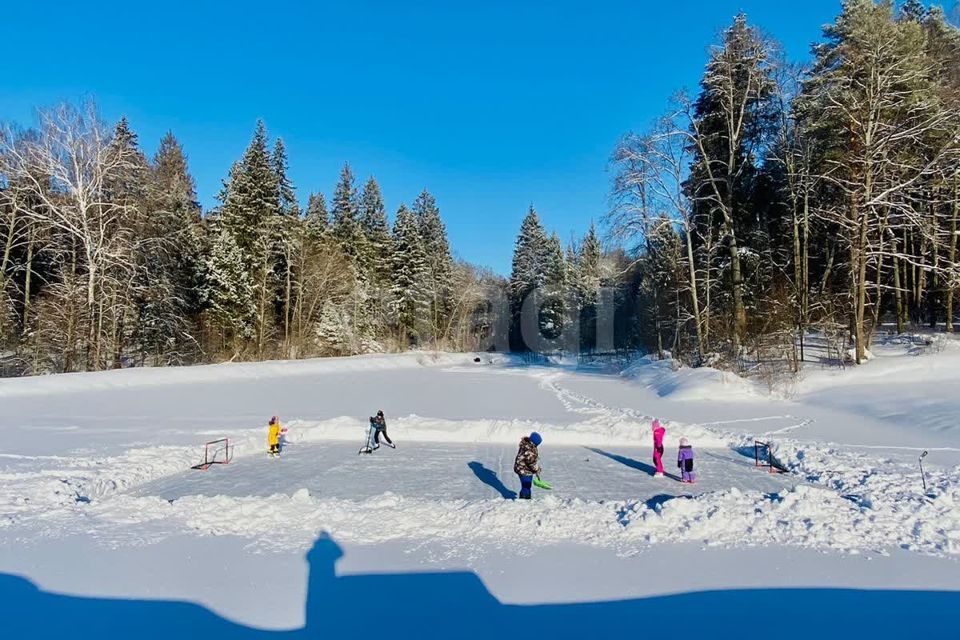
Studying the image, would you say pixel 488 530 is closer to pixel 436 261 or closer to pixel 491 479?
pixel 491 479

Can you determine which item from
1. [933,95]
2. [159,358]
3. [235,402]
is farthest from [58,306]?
[933,95]

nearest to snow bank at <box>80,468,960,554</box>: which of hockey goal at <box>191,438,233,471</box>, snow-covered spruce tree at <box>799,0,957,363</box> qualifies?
hockey goal at <box>191,438,233,471</box>

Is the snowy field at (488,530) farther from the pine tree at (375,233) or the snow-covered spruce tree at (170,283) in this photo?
the pine tree at (375,233)

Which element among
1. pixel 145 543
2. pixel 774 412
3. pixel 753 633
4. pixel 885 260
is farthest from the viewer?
pixel 885 260

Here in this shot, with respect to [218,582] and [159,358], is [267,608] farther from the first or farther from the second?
[159,358]

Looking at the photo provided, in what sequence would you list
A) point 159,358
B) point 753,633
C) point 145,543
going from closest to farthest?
point 753,633, point 145,543, point 159,358

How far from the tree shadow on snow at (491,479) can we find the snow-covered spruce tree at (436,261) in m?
44.9

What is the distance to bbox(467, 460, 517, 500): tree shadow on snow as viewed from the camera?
9.59m

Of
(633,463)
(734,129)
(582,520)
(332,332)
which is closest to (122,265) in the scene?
(332,332)

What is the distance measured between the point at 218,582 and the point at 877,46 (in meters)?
25.7

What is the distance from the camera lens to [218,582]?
217 inches

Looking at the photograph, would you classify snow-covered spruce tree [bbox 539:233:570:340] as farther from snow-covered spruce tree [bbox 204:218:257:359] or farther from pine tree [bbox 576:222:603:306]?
snow-covered spruce tree [bbox 204:218:257:359]

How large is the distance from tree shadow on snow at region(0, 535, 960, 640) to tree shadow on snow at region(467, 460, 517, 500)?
419 centimetres

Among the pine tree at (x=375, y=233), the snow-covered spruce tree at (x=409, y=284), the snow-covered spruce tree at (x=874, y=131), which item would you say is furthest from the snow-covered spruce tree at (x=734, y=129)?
the pine tree at (x=375, y=233)
